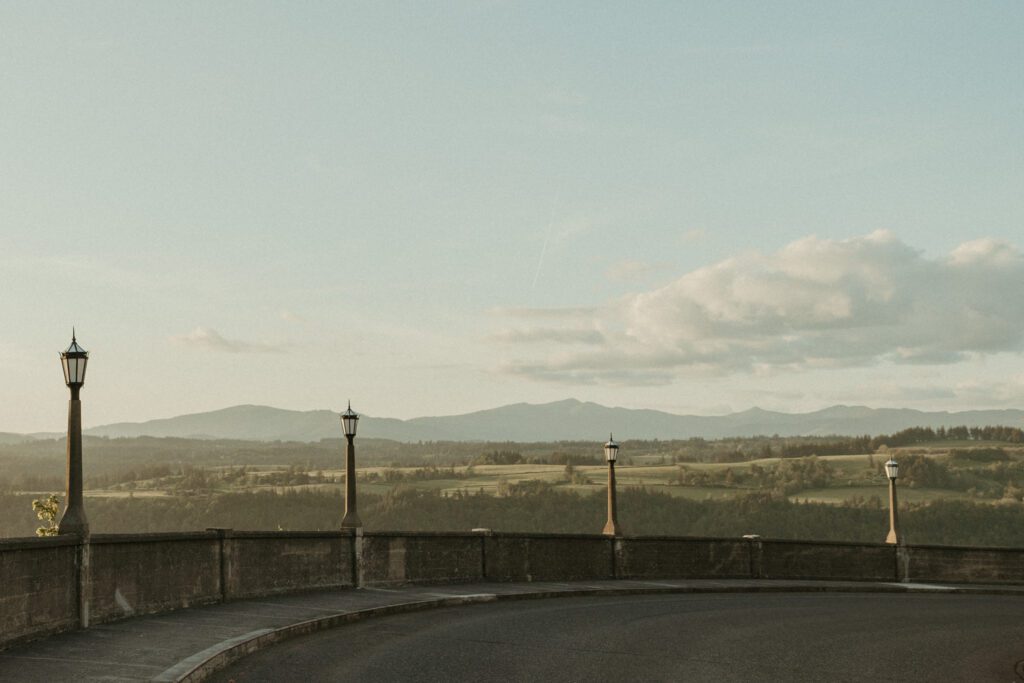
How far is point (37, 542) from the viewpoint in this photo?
1465 cm

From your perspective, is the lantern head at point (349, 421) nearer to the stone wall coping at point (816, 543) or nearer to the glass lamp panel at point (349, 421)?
the glass lamp panel at point (349, 421)

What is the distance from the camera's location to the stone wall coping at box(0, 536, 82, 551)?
14.0m

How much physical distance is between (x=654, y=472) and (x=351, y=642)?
542 feet

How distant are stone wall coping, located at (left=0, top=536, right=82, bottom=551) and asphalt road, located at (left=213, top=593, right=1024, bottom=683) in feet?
10.2

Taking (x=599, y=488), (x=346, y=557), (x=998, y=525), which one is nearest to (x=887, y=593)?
(x=346, y=557)

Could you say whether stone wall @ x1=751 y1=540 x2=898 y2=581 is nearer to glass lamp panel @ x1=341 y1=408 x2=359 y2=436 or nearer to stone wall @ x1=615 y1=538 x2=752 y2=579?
stone wall @ x1=615 y1=538 x2=752 y2=579

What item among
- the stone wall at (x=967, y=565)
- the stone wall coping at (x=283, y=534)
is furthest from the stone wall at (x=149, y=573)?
the stone wall at (x=967, y=565)

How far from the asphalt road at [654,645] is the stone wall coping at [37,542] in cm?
311

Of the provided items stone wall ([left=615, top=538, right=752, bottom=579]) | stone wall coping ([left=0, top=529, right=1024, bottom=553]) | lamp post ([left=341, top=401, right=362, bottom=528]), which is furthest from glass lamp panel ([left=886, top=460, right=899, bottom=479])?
lamp post ([left=341, top=401, right=362, bottom=528])

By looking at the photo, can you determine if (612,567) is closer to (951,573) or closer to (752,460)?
(951,573)

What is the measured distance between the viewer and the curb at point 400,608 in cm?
1271

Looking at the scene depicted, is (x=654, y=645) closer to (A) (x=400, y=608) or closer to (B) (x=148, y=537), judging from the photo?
(A) (x=400, y=608)

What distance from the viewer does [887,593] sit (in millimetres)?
29609

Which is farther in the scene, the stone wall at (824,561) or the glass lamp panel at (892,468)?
the glass lamp panel at (892,468)
